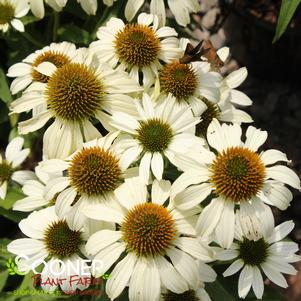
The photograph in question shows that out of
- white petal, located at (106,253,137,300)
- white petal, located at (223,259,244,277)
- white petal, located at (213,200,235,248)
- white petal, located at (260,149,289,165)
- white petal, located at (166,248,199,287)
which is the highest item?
white petal, located at (260,149,289,165)

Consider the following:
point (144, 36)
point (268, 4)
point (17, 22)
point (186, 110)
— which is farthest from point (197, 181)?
point (268, 4)

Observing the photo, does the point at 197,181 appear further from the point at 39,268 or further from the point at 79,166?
the point at 39,268

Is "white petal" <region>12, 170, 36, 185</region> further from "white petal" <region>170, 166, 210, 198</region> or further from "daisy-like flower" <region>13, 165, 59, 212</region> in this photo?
"white petal" <region>170, 166, 210, 198</region>

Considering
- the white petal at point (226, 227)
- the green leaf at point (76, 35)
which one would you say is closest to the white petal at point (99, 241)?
the white petal at point (226, 227)

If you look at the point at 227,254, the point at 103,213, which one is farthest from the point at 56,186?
the point at 227,254

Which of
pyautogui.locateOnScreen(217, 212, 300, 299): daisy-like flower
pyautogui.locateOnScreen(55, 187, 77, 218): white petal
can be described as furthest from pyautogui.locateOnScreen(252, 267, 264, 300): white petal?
pyautogui.locateOnScreen(55, 187, 77, 218): white petal

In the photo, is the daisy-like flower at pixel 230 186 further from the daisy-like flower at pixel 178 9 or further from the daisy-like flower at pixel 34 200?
the daisy-like flower at pixel 178 9

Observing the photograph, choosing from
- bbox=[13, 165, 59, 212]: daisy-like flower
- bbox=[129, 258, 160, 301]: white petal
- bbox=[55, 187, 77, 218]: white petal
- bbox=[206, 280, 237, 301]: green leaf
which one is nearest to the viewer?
bbox=[129, 258, 160, 301]: white petal
